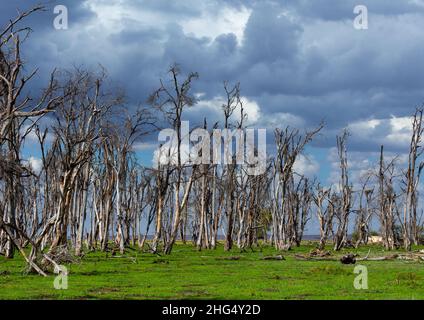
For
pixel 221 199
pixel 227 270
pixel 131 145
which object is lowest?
pixel 227 270

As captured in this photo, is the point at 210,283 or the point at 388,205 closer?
the point at 210,283

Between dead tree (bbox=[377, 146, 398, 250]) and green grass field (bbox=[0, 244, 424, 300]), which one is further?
dead tree (bbox=[377, 146, 398, 250])

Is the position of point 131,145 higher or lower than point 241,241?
higher

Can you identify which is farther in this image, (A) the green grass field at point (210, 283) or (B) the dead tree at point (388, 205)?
(B) the dead tree at point (388, 205)

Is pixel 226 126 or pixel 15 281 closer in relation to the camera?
pixel 15 281

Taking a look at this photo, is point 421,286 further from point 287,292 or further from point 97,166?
point 97,166

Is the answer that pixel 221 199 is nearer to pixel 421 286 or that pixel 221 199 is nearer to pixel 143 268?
pixel 143 268

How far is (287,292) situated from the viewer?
21.0m
